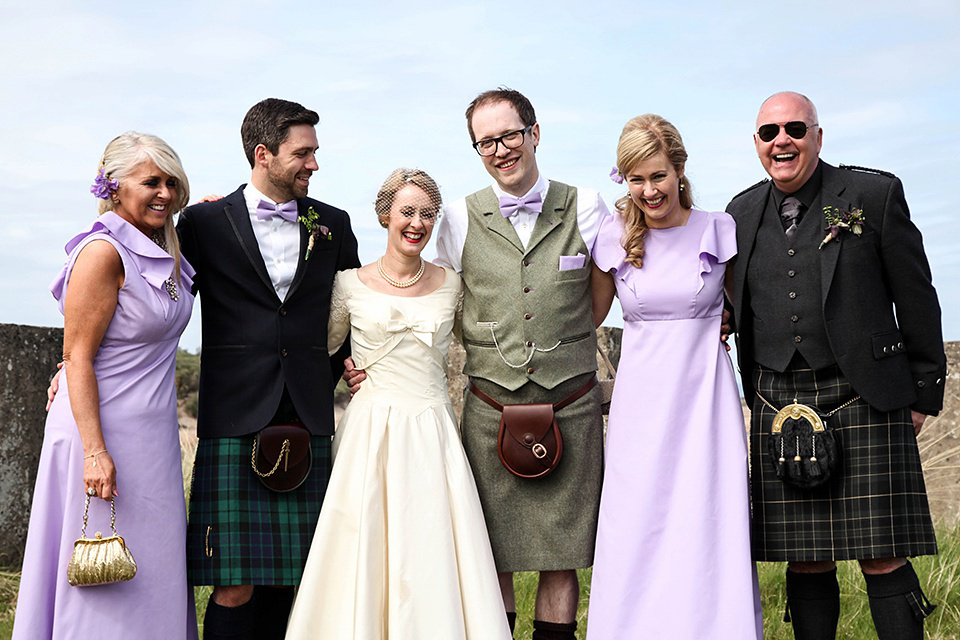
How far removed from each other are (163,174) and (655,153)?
171 cm

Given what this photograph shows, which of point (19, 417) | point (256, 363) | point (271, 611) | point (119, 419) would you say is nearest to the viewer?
point (119, 419)

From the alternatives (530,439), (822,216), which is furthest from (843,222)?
(530,439)

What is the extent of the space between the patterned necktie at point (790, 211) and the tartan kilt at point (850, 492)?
0.53 metres

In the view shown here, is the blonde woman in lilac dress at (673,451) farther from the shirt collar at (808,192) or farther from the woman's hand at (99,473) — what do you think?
the woman's hand at (99,473)

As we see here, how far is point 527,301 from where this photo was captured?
12.7 feet

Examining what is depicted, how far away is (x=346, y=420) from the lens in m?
3.89

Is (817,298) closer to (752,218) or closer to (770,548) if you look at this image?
(752,218)

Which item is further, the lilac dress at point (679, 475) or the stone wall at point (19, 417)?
the stone wall at point (19, 417)

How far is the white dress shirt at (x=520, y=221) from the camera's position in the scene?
398cm

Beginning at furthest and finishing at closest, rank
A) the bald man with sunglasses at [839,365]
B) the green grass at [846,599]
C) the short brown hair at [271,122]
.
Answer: the green grass at [846,599] < the short brown hair at [271,122] < the bald man with sunglasses at [839,365]

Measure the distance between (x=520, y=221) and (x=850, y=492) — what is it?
5.05 ft

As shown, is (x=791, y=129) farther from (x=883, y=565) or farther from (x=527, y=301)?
(x=883, y=565)

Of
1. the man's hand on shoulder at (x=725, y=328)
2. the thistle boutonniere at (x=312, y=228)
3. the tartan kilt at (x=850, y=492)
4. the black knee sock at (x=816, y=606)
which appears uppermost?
the thistle boutonniere at (x=312, y=228)

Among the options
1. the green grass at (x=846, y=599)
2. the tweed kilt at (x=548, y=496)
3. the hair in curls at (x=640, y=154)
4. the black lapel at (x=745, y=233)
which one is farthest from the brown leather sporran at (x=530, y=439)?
the green grass at (x=846, y=599)
